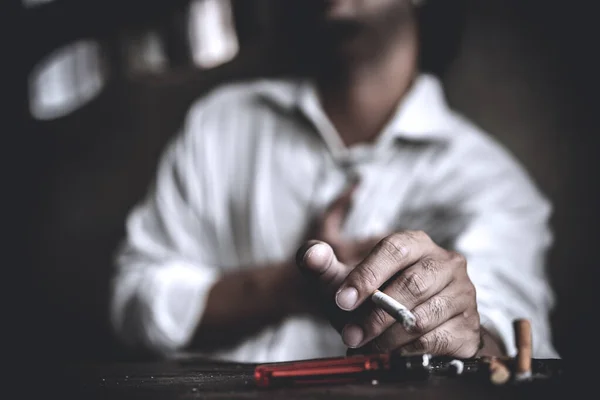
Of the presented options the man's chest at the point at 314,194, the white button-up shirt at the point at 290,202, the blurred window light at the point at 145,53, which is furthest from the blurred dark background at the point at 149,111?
the man's chest at the point at 314,194

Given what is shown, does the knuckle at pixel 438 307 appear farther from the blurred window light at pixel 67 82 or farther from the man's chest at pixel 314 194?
the blurred window light at pixel 67 82

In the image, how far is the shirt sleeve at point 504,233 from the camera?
0.58 m

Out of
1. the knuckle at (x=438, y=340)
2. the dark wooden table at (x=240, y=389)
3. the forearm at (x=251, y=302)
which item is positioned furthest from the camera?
the forearm at (x=251, y=302)

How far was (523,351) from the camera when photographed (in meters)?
0.29

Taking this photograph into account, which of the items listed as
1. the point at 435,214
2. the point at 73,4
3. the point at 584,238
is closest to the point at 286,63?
the point at 73,4

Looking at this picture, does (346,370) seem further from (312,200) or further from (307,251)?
(312,200)

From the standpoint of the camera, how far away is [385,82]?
0.85 m

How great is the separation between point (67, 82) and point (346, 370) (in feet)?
3.82

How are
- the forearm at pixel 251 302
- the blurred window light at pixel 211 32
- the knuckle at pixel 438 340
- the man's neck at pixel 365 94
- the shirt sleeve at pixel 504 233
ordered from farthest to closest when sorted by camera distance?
the blurred window light at pixel 211 32 < the man's neck at pixel 365 94 < the forearm at pixel 251 302 < the shirt sleeve at pixel 504 233 < the knuckle at pixel 438 340

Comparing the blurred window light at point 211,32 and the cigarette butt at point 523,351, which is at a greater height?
the blurred window light at point 211,32

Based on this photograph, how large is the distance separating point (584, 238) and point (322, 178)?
0.42 metres

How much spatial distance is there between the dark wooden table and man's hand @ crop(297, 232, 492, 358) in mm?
43

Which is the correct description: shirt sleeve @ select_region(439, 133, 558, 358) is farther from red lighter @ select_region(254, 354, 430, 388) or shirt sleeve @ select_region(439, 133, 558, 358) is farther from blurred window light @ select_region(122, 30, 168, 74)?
blurred window light @ select_region(122, 30, 168, 74)

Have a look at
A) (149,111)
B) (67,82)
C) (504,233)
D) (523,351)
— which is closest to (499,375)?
(523,351)
